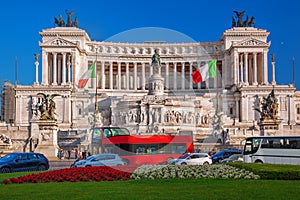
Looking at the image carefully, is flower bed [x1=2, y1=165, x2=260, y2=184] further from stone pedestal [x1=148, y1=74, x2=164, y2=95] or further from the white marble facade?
stone pedestal [x1=148, y1=74, x2=164, y2=95]

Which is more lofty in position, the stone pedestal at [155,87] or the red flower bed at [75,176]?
the stone pedestal at [155,87]

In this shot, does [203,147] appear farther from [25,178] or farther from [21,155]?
[25,178]

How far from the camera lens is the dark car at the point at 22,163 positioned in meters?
31.7

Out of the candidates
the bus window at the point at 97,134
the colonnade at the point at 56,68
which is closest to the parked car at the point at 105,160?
the bus window at the point at 97,134

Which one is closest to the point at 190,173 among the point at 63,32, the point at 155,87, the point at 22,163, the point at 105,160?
the point at 105,160

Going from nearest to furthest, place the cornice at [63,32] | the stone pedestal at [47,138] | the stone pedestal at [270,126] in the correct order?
the stone pedestal at [47,138] → the stone pedestal at [270,126] → the cornice at [63,32]

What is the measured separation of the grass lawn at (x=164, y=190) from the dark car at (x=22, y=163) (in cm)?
1291

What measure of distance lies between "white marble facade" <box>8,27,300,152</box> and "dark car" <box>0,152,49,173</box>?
27326mm

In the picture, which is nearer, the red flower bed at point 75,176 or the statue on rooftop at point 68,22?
the red flower bed at point 75,176

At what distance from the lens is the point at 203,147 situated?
54438 mm

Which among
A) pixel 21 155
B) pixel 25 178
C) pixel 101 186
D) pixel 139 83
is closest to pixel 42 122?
pixel 21 155

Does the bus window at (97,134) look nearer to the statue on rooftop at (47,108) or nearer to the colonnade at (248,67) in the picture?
the statue on rooftop at (47,108)

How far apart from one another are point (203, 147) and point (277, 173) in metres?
33.2

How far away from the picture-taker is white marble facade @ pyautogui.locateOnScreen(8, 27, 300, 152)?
73375mm
